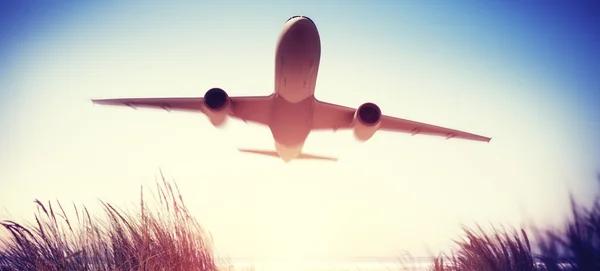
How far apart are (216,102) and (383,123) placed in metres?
7.16

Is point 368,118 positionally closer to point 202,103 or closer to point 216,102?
point 216,102

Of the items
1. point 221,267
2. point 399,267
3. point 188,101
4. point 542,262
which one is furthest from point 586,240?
point 188,101

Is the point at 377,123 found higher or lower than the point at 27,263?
higher

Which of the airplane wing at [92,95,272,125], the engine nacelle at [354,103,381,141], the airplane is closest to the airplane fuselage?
the airplane

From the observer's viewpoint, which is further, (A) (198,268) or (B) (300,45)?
(B) (300,45)

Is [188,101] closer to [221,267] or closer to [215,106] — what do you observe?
[215,106]

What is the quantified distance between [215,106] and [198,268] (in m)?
7.20

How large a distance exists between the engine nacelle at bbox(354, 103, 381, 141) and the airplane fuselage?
2019mm

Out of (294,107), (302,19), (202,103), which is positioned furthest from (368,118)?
(202,103)

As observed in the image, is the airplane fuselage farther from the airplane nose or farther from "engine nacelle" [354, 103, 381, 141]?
"engine nacelle" [354, 103, 381, 141]

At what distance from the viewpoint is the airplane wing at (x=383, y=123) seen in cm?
1388

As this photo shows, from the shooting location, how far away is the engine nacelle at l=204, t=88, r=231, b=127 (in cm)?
1123

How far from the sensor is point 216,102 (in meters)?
11.3

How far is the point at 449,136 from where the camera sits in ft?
46.4
